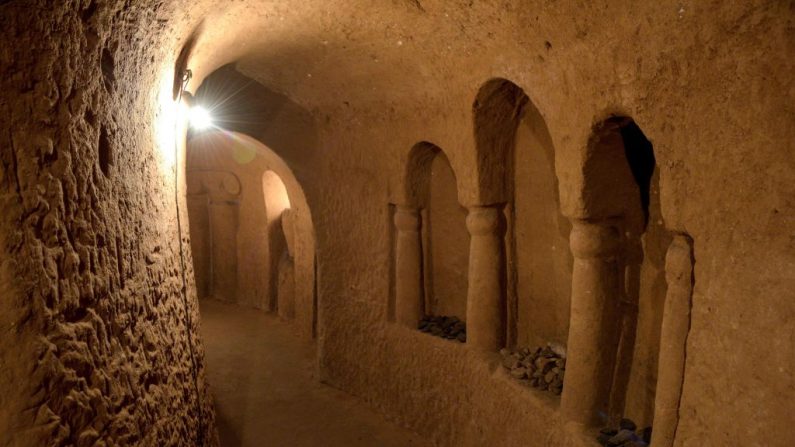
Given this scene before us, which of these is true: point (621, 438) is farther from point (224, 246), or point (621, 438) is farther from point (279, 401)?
point (224, 246)

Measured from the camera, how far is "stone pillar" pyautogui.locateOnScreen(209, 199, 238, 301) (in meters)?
8.82

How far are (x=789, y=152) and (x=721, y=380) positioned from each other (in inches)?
33.7

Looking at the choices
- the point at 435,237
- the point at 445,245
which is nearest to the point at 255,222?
the point at 435,237

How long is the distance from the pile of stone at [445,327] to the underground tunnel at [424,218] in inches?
1.6

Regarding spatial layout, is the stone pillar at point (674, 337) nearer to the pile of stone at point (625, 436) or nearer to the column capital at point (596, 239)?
the pile of stone at point (625, 436)

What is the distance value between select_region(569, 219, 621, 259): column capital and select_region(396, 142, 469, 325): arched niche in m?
1.69

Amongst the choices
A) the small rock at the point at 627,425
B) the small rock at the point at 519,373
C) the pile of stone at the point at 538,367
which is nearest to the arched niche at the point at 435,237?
the pile of stone at the point at 538,367

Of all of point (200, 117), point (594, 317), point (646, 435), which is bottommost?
point (646, 435)

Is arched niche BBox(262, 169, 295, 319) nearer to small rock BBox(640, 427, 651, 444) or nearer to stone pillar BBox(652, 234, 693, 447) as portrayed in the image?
small rock BBox(640, 427, 651, 444)

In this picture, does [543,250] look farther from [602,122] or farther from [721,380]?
[721,380]

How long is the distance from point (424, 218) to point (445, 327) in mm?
999

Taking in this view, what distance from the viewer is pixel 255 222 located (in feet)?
27.4

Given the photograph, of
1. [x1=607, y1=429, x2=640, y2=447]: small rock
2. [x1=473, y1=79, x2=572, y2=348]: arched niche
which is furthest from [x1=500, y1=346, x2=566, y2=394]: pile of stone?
[x1=607, y1=429, x2=640, y2=447]: small rock

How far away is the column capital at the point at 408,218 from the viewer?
196 inches
